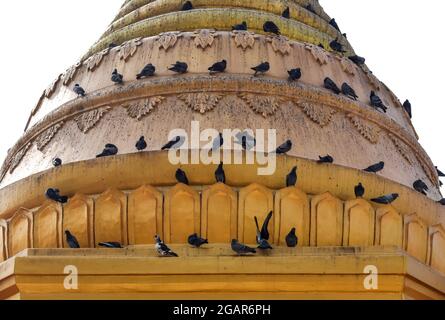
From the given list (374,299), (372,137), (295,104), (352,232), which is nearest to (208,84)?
(295,104)

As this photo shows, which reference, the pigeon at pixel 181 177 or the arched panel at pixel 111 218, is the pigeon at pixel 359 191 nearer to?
the pigeon at pixel 181 177

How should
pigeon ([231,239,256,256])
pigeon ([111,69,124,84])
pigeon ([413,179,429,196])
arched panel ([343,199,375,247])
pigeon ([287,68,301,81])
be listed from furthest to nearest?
pigeon ([111,69,124,84]), pigeon ([287,68,301,81]), pigeon ([413,179,429,196]), arched panel ([343,199,375,247]), pigeon ([231,239,256,256])

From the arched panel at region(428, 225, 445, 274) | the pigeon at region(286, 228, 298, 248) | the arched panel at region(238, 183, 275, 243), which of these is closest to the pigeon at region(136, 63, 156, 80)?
the arched panel at region(238, 183, 275, 243)

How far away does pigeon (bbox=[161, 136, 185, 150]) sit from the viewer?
567 inches

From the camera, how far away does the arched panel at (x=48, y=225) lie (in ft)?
44.4

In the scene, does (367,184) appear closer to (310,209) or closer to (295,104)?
(310,209)

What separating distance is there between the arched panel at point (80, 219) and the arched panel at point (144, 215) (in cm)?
43

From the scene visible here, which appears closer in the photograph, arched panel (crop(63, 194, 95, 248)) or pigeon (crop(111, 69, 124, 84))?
arched panel (crop(63, 194, 95, 248))

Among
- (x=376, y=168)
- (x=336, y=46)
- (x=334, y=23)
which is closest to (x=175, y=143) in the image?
(x=376, y=168)

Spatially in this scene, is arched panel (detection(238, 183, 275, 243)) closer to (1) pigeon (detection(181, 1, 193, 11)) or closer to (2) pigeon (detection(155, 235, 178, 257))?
(2) pigeon (detection(155, 235, 178, 257))

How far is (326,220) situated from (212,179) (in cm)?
136

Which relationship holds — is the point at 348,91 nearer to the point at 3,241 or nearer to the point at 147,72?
the point at 147,72

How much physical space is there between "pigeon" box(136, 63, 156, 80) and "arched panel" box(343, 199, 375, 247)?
357 cm

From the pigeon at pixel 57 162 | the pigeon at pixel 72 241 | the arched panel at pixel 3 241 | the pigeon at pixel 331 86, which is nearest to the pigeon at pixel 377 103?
the pigeon at pixel 331 86
